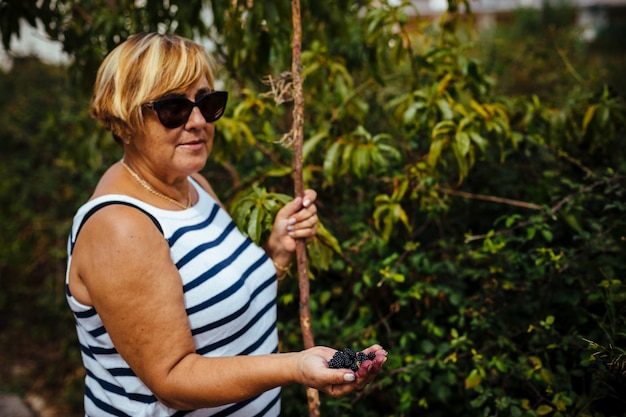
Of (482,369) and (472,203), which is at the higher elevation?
(472,203)

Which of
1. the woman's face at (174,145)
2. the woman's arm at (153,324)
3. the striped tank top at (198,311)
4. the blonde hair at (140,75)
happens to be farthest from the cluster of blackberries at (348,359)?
the blonde hair at (140,75)

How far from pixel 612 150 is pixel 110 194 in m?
2.54

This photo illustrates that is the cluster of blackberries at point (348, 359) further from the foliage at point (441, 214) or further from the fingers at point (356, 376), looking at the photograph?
the foliage at point (441, 214)

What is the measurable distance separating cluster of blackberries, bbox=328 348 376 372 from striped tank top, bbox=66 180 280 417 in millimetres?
480

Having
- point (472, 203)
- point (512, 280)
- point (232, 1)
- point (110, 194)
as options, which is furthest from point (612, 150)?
point (110, 194)

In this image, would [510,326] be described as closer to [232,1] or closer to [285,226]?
[285,226]

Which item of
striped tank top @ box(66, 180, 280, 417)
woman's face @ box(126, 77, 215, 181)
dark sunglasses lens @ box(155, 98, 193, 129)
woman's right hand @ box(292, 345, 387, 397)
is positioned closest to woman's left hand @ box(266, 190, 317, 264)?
striped tank top @ box(66, 180, 280, 417)

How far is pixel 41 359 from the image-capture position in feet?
14.8

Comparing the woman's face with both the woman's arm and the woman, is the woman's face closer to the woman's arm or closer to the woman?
the woman

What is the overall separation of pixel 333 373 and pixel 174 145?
916mm

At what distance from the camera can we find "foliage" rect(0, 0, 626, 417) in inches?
85.6

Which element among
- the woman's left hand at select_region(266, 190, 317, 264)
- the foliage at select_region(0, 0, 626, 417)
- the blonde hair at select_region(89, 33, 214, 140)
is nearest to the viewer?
the blonde hair at select_region(89, 33, 214, 140)

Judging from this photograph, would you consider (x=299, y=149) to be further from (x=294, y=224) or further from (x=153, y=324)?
(x=153, y=324)

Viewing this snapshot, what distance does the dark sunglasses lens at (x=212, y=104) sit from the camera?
1769 mm
